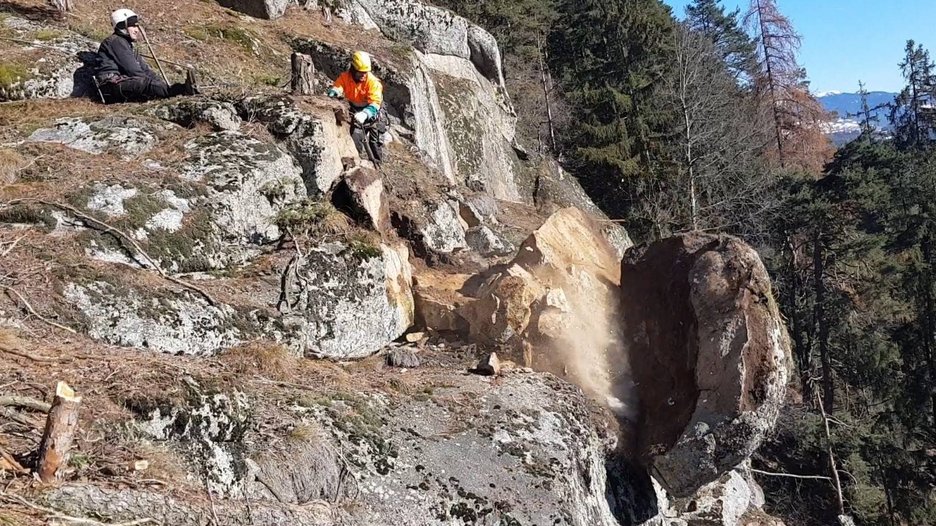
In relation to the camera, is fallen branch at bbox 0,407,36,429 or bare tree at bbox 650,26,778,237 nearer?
fallen branch at bbox 0,407,36,429

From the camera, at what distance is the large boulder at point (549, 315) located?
953 cm

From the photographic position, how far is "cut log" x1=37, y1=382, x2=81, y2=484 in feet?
12.0

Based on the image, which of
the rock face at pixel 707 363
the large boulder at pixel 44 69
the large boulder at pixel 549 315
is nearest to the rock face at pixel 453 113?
the large boulder at pixel 44 69

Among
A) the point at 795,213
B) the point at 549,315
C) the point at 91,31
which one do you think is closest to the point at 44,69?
the point at 91,31

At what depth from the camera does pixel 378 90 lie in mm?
11414

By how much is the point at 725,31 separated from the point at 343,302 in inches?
1605

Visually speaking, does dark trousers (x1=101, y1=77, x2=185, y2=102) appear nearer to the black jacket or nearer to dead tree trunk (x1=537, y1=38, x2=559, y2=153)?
the black jacket

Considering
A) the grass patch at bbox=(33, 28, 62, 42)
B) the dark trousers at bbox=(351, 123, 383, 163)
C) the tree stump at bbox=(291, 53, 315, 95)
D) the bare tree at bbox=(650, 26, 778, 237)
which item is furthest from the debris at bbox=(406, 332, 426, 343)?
the bare tree at bbox=(650, 26, 778, 237)

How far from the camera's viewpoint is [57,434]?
12.1 ft

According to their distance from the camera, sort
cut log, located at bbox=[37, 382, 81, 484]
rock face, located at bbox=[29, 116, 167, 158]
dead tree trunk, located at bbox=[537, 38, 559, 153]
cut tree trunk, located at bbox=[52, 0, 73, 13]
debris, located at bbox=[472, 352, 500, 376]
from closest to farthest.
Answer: cut log, located at bbox=[37, 382, 81, 484], debris, located at bbox=[472, 352, 500, 376], rock face, located at bbox=[29, 116, 167, 158], cut tree trunk, located at bbox=[52, 0, 73, 13], dead tree trunk, located at bbox=[537, 38, 559, 153]

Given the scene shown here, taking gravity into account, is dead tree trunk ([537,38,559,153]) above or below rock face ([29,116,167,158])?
above

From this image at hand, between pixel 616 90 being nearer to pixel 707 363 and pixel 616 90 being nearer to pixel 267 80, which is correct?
pixel 267 80

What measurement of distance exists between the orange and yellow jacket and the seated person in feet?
7.83

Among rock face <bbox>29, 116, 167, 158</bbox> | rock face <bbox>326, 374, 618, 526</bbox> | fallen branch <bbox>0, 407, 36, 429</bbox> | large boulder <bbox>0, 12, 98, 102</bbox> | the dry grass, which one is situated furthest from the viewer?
large boulder <bbox>0, 12, 98, 102</bbox>
